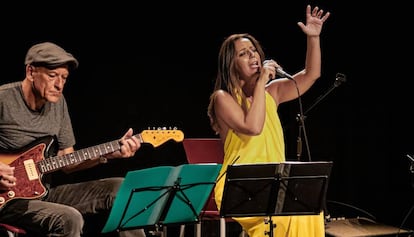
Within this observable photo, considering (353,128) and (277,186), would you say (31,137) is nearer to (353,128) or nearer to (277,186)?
(277,186)

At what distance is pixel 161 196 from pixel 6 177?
894mm

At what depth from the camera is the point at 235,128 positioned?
326 centimetres

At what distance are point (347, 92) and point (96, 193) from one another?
280cm

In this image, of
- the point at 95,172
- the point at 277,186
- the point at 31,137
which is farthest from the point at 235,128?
the point at 95,172

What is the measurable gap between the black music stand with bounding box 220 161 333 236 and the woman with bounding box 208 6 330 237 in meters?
0.30

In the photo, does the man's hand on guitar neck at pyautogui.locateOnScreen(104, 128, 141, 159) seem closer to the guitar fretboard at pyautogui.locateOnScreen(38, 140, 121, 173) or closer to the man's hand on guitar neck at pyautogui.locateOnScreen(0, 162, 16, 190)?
the guitar fretboard at pyautogui.locateOnScreen(38, 140, 121, 173)

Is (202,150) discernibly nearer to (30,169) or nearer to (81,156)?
(81,156)

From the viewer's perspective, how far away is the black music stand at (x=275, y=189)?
2.69 meters

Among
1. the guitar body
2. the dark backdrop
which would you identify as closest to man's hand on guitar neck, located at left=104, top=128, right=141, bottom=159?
the guitar body

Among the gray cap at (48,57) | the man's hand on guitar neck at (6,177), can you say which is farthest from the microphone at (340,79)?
the man's hand on guitar neck at (6,177)

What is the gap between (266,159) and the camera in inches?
129

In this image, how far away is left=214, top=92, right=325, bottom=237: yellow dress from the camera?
3094 millimetres

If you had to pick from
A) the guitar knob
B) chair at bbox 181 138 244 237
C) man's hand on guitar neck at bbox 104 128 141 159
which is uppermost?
man's hand on guitar neck at bbox 104 128 141 159

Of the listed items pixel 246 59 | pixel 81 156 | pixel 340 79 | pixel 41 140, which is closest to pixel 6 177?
pixel 41 140
